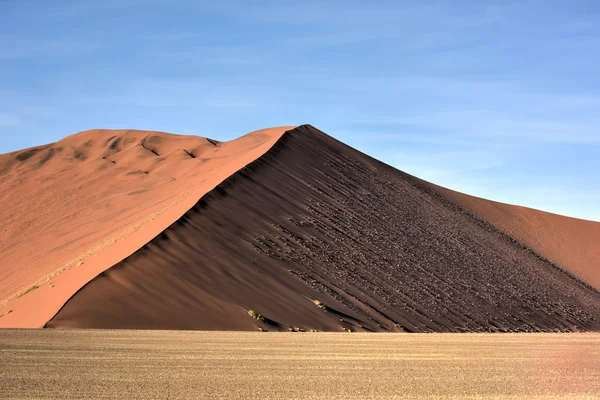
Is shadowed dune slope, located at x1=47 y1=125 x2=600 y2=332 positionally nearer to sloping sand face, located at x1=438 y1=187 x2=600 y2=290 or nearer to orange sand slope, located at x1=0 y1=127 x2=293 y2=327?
orange sand slope, located at x1=0 y1=127 x2=293 y2=327

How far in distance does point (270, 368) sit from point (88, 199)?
41.8 meters

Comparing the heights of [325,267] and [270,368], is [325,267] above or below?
above

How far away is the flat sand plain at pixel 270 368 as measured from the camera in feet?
35.5

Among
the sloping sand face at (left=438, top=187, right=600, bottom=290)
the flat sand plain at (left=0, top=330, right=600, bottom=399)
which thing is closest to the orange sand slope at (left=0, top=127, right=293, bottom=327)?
the flat sand plain at (left=0, top=330, right=600, bottom=399)

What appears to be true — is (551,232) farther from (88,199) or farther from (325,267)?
A: (325,267)

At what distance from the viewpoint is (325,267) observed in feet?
117

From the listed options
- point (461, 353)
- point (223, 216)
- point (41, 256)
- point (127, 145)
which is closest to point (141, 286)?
point (223, 216)

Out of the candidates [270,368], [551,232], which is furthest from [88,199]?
[270,368]

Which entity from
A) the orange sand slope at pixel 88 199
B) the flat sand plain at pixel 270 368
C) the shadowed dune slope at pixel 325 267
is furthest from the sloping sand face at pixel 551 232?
the flat sand plain at pixel 270 368

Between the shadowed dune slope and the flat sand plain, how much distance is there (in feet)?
17.0

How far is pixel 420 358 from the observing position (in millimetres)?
17047

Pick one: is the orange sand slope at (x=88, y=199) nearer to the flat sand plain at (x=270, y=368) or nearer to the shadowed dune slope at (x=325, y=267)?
the shadowed dune slope at (x=325, y=267)

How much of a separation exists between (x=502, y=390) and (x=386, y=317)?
21189 millimetres

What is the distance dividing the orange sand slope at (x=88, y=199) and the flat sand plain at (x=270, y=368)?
276 inches
